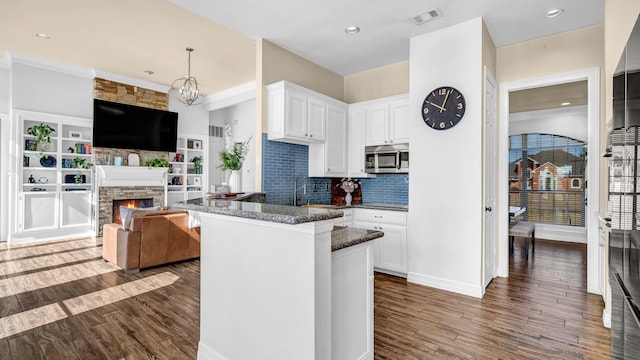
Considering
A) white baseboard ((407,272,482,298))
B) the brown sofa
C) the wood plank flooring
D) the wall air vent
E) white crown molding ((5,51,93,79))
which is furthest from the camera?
the wall air vent

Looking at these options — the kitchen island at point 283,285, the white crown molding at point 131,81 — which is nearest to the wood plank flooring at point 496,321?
the kitchen island at point 283,285

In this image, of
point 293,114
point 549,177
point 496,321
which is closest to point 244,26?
point 293,114

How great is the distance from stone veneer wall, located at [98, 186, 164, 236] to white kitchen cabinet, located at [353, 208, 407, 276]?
506cm

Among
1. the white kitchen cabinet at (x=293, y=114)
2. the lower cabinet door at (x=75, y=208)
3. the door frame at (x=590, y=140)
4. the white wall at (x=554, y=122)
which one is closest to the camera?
the door frame at (x=590, y=140)

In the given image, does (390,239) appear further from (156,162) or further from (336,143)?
(156,162)

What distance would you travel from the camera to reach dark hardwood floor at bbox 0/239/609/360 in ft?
7.36

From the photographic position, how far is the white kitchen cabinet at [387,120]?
4.14 metres

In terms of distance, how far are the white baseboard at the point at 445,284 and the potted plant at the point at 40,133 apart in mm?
6668

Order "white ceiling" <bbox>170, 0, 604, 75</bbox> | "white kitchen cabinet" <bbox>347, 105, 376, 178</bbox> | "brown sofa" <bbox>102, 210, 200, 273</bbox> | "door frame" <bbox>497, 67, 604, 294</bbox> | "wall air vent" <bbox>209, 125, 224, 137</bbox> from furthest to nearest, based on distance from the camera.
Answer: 1. "wall air vent" <bbox>209, 125, 224, 137</bbox>
2. "white kitchen cabinet" <bbox>347, 105, 376, 178</bbox>
3. "brown sofa" <bbox>102, 210, 200, 273</bbox>
4. "door frame" <bbox>497, 67, 604, 294</bbox>
5. "white ceiling" <bbox>170, 0, 604, 75</bbox>

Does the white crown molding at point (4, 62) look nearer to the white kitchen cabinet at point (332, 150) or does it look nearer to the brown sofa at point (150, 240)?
the brown sofa at point (150, 240)

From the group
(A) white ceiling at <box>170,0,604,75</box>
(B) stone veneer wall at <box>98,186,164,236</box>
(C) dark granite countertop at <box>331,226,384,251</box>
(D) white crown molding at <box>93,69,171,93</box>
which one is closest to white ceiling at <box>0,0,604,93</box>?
(A) white ceiling at <box>170,0,604,75</box>

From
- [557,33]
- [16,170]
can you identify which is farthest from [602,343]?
[16,170]

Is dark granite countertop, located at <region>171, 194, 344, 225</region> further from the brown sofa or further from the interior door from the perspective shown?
the brown sofa

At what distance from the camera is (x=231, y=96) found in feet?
23.4
